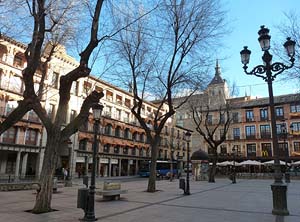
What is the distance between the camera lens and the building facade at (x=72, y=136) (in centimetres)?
3053

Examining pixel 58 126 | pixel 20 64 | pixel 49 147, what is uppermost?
pixel 20 64

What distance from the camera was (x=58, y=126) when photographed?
997cm

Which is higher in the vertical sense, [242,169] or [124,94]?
[124,94]

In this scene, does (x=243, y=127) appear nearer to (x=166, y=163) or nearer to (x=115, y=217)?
(x=166, y=163)

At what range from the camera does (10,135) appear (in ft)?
100

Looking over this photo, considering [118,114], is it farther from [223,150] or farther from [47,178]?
[47,178]

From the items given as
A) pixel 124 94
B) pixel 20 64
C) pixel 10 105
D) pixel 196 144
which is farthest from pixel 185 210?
pixel 196 144

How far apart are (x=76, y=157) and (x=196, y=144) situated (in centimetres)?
3247

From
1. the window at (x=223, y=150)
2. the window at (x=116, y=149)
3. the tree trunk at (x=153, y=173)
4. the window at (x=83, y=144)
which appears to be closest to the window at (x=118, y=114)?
the window at (x=116, y=149)

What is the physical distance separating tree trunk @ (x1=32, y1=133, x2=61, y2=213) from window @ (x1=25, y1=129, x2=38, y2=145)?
24942mm

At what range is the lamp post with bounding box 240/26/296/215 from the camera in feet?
29.5

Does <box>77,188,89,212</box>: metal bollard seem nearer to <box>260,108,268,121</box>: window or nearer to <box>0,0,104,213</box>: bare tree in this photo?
<box>0,0,104,213</box>: bare tree

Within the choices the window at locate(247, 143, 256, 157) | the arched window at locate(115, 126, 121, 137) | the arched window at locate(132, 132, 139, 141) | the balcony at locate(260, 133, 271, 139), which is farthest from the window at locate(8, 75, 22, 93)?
the balcony at locate(260, 133, 271, 139)

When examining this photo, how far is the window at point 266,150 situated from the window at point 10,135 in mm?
39844
